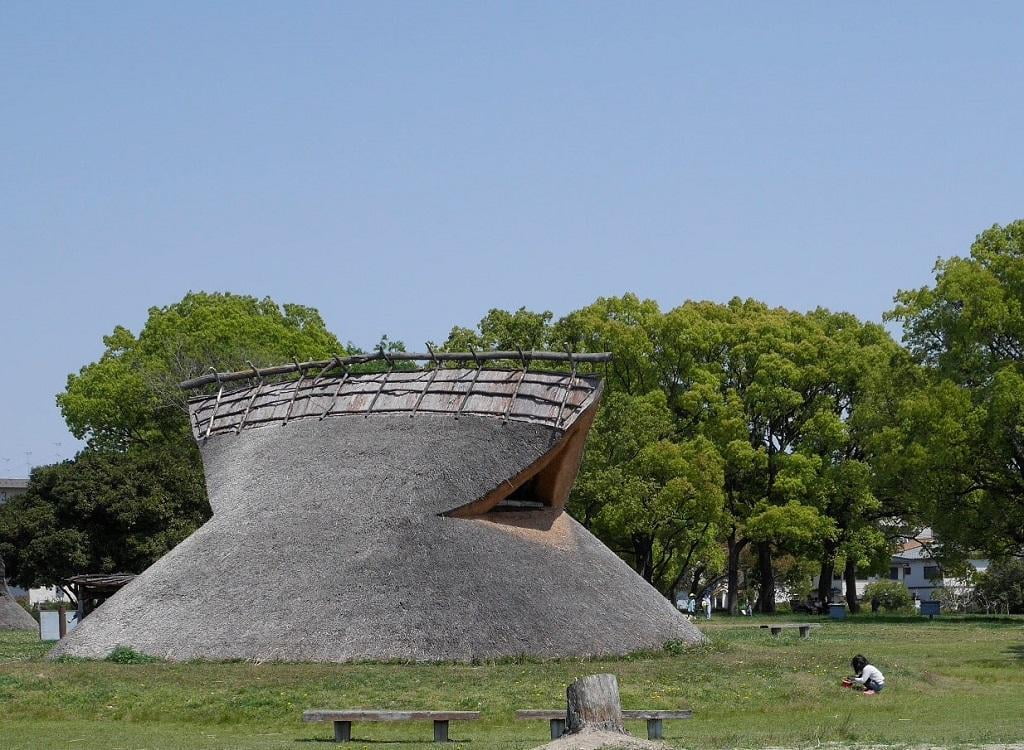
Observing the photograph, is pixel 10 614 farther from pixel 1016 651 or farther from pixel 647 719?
pixel 647 719

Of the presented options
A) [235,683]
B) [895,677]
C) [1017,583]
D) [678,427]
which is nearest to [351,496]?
[235,683]

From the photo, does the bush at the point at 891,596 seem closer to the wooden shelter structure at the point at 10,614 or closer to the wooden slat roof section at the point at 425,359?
the wooden shelter structure at the point at 10,614

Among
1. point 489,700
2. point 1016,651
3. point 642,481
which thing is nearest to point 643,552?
point 642,481

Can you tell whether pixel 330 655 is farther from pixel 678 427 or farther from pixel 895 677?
pixel 678 427

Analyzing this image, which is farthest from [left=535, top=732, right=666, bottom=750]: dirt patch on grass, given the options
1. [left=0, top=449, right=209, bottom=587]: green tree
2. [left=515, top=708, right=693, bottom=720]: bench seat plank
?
[left=0, top=449, right=209, bottom=587]: green tree

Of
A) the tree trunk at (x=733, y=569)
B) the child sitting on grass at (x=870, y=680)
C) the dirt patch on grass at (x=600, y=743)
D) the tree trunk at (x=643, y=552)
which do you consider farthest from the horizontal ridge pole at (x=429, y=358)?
the tree trunk at (x=733, y=569)

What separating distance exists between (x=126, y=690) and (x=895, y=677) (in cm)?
1571

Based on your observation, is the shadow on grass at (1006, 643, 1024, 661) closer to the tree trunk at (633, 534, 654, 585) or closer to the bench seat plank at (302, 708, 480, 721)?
the bench seat plank at (302, 708, 480, 721)

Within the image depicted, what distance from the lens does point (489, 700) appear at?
27.2m

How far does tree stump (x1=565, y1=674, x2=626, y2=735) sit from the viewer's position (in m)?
19.7

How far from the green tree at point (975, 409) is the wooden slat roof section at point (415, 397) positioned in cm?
2322

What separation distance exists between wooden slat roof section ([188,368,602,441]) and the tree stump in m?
18.0

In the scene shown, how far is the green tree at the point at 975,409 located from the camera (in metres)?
56.8

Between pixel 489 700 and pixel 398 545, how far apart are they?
8586 mm
